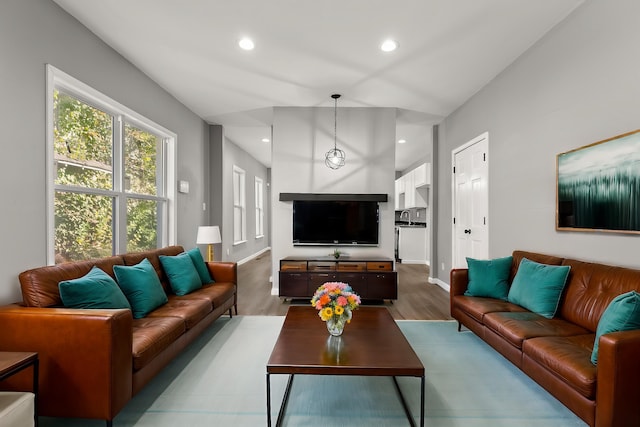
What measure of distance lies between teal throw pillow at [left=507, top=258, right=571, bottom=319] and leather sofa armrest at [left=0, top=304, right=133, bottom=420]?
2.87 m

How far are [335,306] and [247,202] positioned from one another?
22.2 ft

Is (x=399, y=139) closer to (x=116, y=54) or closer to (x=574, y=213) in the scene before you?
(x=574, y=213)

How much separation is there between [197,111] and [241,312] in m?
3.06

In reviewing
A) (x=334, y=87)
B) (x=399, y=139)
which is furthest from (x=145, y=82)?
(x=399, y=139)

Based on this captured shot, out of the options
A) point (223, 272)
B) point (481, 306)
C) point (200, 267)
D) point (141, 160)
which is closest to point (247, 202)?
point (141, 160)

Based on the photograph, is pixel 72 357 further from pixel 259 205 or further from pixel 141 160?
pixel 259 205

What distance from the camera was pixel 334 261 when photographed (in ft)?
14.4

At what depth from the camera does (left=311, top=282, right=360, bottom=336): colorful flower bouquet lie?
2041 mm

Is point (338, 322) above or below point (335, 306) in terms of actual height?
below

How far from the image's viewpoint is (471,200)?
4348 millimetres

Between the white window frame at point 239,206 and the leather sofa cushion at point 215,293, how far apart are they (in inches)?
151

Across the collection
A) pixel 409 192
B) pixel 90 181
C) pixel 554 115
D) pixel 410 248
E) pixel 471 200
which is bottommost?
pixel 410 248

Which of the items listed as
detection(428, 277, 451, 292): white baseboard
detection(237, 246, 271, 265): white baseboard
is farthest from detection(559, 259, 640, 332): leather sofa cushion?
detection(237, 246, 271, 265): white baseboard

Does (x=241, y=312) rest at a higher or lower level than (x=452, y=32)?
lower
